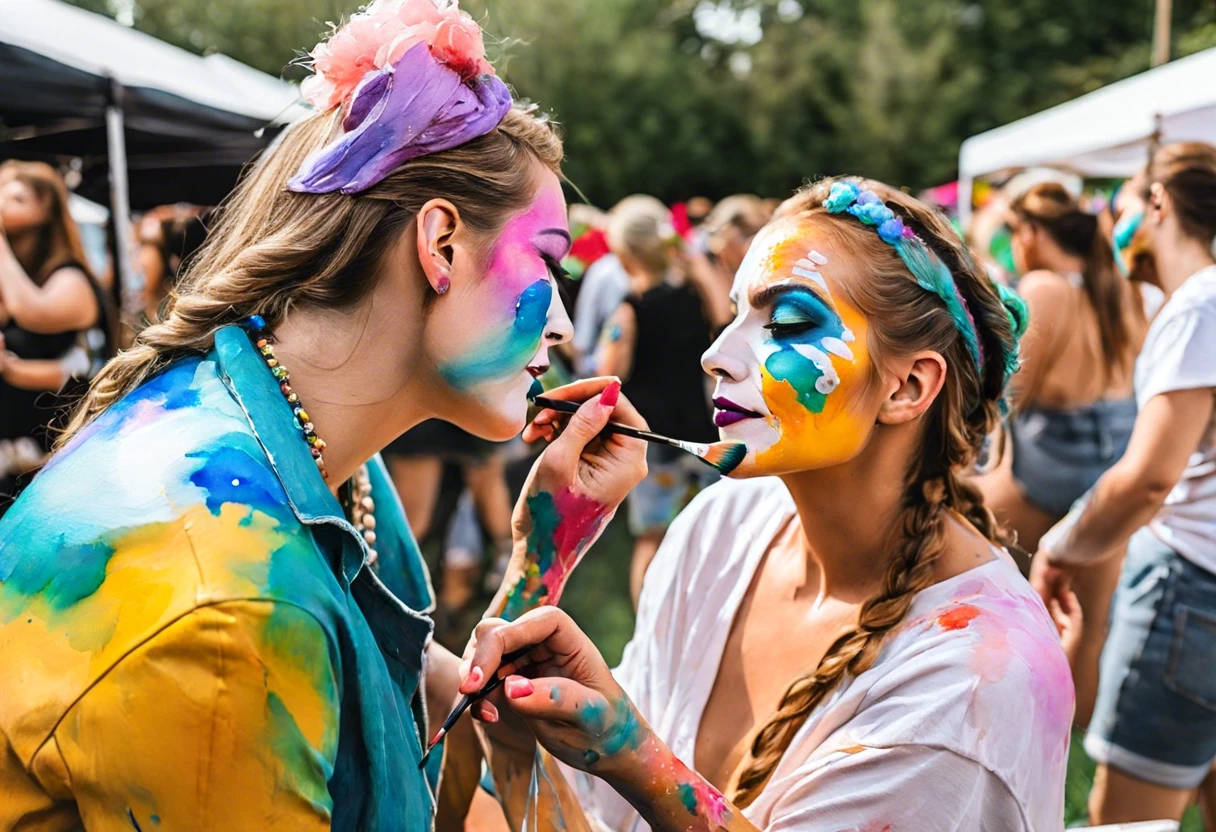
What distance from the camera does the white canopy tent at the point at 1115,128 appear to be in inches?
218

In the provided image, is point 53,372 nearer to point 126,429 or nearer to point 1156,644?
point 126,429

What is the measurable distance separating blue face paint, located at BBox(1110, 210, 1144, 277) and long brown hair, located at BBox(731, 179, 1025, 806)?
157 cm

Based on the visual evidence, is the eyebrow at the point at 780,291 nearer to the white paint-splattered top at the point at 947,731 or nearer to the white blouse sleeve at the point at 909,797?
the white paint-splattered top at the point at 947,731

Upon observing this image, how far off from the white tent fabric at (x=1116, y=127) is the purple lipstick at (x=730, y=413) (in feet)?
12.6

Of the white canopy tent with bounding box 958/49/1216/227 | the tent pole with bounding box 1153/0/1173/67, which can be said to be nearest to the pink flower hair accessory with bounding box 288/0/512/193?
the white canopy tent with bounding box 958/49/1216/227

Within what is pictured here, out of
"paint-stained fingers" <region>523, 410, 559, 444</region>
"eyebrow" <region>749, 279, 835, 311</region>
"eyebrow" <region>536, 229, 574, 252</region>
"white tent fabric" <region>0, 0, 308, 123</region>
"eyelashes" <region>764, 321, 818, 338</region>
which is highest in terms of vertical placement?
"white tent fabric" <region>0, 0, 308, 123</region>

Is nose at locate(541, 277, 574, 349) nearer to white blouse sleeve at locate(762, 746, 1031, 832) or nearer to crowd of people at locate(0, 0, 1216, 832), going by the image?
crowd of people at locate(0, 0, 1216, 832)

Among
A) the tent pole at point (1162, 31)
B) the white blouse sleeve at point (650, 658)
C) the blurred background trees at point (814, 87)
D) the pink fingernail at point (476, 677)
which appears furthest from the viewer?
the blurred background trees at point (814, 87)

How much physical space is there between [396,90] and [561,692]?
0.74 metres

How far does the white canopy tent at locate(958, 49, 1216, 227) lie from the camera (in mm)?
5543

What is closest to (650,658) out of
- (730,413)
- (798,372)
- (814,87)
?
(730,413)

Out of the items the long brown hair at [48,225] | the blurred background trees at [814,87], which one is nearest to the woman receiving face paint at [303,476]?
the long brown hair at [48,225]

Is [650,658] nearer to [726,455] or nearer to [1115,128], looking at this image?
[726,455]

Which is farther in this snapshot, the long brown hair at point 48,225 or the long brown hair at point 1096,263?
the long brown hair at point 48,225
